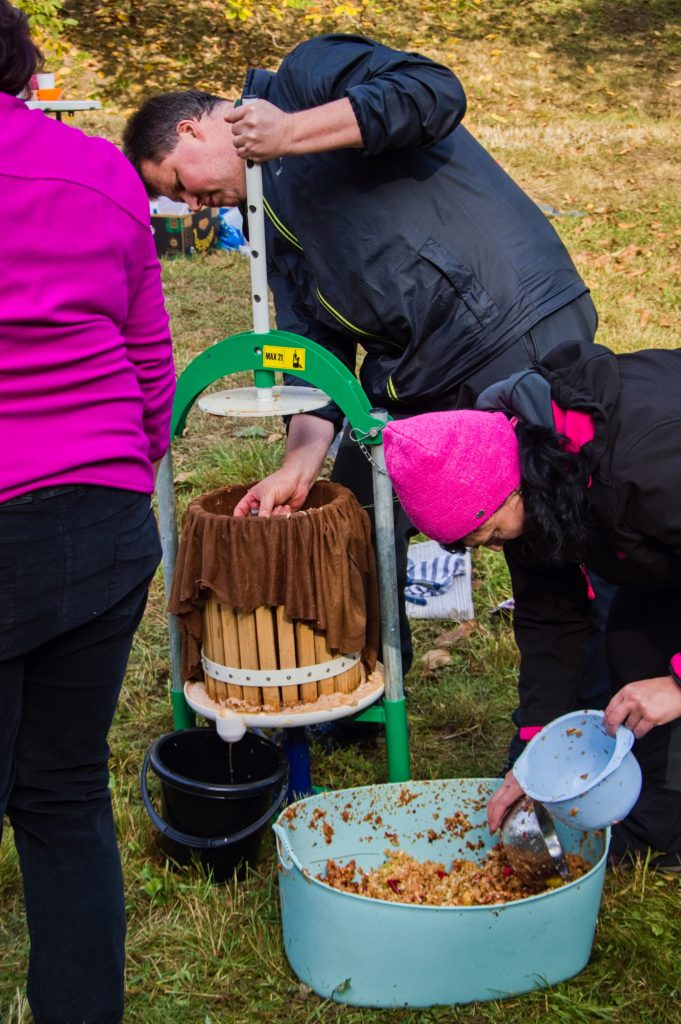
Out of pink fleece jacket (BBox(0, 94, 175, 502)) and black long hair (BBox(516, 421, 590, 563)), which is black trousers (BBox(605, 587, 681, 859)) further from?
pink fleece jacket (BBox(0, 94, 175, 502))

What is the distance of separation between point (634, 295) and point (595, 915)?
5.59 m

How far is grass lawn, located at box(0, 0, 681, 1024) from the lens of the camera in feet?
8.14

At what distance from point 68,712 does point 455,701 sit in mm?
1931

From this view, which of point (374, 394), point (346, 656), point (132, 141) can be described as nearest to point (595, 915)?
point (346, 656)

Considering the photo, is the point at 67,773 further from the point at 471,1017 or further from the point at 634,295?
the point at 634,295

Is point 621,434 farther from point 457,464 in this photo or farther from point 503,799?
point 503,799

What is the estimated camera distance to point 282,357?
277cm

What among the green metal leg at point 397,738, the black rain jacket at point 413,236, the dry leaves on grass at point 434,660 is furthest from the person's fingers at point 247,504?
the dry leaves on grass at point 434,660

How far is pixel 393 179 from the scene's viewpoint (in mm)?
2811

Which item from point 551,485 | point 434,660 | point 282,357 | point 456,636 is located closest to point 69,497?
point 551,485

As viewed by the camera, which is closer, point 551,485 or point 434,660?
point 551,485

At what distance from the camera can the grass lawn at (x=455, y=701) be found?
2.48 meters

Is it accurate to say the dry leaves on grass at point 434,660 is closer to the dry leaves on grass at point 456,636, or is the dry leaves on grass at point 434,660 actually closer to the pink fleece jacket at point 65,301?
the dry leaves on grass at point 456,636

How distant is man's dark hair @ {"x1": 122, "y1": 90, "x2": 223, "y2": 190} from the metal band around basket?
4.37 ft
